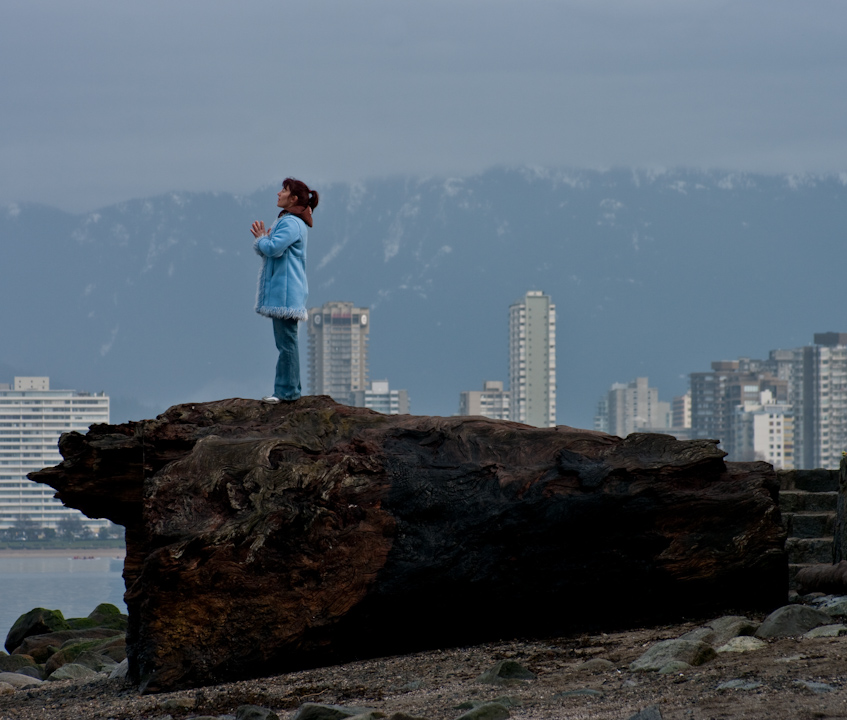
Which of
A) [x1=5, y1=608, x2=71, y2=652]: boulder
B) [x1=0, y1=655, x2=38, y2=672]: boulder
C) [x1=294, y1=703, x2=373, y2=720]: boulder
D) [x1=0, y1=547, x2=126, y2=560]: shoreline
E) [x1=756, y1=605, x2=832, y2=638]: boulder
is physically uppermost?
[x1=756, y1=605, x2=832, y2=638]: boulder

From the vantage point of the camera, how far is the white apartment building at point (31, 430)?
124 meters

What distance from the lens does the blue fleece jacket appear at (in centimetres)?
1066

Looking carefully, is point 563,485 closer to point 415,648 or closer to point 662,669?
point 415,648

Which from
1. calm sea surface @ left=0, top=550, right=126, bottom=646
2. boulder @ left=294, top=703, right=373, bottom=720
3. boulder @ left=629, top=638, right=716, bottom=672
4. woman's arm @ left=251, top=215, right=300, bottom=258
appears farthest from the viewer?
calm sea surface @ left=0, top=550, right=126, bottom=646

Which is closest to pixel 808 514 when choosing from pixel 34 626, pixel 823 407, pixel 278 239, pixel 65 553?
pixel 278 239

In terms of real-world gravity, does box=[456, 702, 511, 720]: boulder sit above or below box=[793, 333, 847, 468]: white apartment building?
below

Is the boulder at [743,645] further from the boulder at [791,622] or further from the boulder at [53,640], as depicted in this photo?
the boulder at [53,640]

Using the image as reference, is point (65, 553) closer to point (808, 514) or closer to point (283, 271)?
point (808, 514)

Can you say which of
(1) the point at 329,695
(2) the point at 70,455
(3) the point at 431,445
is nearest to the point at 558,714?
(1) the point at 329,695

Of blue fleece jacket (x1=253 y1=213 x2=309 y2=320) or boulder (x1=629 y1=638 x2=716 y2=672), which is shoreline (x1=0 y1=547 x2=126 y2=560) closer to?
blue fleece jacket (x1=253 y1=213 x2=309 y2=320)

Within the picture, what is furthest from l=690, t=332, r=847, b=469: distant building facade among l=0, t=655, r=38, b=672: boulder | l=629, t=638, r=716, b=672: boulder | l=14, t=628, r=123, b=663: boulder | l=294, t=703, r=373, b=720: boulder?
l=294, t=703, r=373, b=720: boulder

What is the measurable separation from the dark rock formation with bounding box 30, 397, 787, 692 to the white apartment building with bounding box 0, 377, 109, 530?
368 ft

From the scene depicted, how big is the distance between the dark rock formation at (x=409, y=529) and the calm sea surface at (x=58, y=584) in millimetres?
28932

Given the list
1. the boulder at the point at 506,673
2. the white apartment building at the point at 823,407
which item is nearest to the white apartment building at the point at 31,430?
the white apartment building at the point at 823,407
